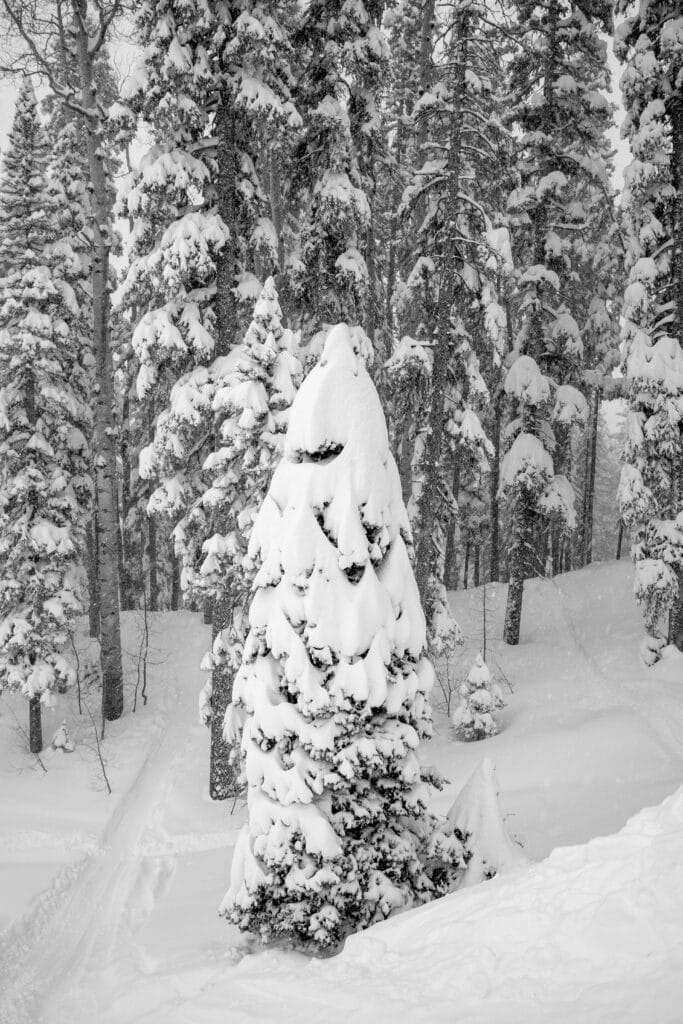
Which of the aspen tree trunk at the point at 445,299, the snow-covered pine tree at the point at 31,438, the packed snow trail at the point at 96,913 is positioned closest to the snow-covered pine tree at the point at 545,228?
the aspen tree trunk at the point at 445,299

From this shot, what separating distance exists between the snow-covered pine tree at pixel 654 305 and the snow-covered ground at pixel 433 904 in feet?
9.66

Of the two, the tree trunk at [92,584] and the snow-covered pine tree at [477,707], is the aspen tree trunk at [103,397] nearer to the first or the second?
the tree trunk at [92,584]

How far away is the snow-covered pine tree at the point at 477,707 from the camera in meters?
13.5

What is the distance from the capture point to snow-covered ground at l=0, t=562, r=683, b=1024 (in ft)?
12.0

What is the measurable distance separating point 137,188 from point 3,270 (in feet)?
34.9

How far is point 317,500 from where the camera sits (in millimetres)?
5754

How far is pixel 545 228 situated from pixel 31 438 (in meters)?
14.6

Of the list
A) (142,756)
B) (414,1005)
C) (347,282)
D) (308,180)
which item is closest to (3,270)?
(308,180)

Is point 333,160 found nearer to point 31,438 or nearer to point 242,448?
point 242,448

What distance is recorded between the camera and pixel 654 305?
14.6 m

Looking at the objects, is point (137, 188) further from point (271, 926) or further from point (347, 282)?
point (271, 926)

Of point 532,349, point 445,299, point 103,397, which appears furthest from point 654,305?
point 103,397

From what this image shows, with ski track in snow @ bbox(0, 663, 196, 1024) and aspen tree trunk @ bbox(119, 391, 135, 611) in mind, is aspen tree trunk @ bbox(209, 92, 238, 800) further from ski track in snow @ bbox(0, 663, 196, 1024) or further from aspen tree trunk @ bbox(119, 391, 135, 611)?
aspen tree trunk @ bbox(119, 391, 135, 611)

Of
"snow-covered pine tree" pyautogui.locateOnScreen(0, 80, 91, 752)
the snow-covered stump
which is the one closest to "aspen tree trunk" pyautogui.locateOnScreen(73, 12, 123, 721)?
"snow-covered pine tree" pyautogui.locateOnScreen(0, 80, 91, 752)
